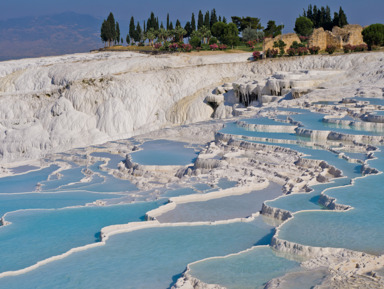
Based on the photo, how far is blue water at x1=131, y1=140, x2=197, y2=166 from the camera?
15461 millimetres

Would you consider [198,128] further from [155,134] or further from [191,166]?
[191,166]

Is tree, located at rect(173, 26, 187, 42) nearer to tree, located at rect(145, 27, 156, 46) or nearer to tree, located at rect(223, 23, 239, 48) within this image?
tree, located at rect(145, 27, 156, 46)

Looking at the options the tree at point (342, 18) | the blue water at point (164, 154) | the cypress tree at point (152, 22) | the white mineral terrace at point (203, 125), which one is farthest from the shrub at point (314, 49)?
the cypress tree at point (152, 22)

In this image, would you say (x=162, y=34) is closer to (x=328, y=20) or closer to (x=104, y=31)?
(x=104, y=31)

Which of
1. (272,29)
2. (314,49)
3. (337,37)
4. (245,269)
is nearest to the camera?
(245,269)

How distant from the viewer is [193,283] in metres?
6.73

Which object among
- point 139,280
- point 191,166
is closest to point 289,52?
point 191,166

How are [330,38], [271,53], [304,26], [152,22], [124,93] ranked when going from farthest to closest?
1. [152,22]
2. [304,26]
3. [330,38]
4. [271,53]
5. [124,93]

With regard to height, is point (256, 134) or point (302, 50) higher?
point (302, 50)

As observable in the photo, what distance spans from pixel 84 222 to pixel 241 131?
9104 mm

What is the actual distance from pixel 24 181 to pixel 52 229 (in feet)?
20.4

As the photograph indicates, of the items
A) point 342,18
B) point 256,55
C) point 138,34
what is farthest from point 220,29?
point 256,55

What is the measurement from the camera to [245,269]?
719 cm

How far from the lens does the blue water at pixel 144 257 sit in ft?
23.3
